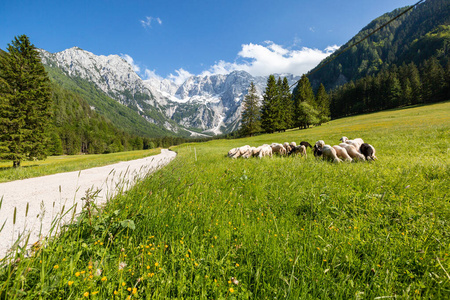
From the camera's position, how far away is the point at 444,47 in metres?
119

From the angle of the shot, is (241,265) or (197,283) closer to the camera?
(197,283)

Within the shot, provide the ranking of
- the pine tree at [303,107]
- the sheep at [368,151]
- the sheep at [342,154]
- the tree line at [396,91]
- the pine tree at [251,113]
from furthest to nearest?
the tree line at [396,91] → the pine tree at [251,113] → the pine tree at [303,107] → the sheep at [342,154] → the sheep at [368,151]

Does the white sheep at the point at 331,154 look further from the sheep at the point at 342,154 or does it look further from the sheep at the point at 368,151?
the sheep at the point at 368,151

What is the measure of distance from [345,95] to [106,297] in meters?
116

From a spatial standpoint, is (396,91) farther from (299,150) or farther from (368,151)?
(368,151)

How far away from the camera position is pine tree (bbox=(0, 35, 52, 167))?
59.0ft

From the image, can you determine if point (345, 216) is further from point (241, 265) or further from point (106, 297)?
point (106, 297)

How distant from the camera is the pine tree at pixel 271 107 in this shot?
51094 millimetres

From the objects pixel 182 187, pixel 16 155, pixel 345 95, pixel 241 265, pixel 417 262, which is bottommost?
pixel 417 262

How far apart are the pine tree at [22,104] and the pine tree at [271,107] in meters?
46.3

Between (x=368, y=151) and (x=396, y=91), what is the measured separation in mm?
99809

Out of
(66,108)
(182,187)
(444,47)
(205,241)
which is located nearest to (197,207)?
(205,241)

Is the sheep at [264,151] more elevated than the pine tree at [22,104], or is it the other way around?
the pine tree at [22,104]

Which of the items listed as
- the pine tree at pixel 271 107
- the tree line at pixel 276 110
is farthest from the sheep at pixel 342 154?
the pine tree at pixel 271 107
